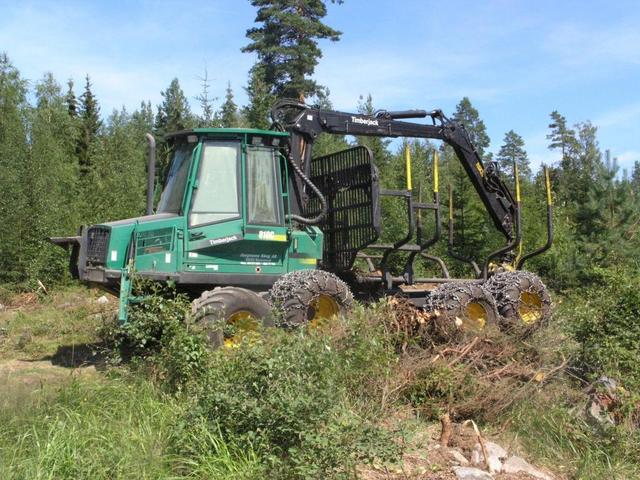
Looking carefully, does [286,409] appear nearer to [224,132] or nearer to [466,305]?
[466,305]

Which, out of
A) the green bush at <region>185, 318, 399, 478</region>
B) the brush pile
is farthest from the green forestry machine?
the green bush at <region>185, 318, 399, 478</region>

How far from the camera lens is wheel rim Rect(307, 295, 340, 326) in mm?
8633

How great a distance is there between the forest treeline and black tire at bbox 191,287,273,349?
12.8ft

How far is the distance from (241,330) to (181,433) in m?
2.29

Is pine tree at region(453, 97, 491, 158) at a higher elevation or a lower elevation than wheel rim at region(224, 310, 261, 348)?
higher

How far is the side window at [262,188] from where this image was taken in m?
9.01

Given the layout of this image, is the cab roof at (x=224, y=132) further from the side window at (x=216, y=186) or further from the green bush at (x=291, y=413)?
Answer: the green bush at (x=291, y=413)

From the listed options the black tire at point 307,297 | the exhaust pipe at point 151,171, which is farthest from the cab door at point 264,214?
the exhaust pipe at point 151,171

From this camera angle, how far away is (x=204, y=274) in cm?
879

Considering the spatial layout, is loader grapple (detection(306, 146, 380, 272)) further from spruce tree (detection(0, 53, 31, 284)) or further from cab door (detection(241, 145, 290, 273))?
spruce tree (detection(0, 53, 31, 284))

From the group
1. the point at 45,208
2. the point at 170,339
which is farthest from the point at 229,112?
the point at 170,339

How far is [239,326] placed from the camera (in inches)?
306

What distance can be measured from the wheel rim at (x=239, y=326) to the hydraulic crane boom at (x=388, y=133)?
198 centimetres

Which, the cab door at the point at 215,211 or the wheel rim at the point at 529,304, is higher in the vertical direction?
the cab door at the point at 215,211
